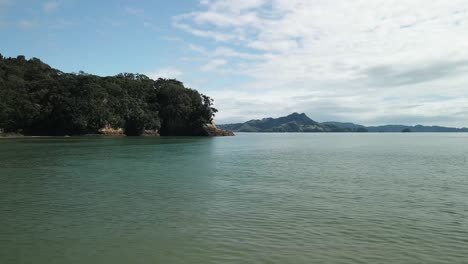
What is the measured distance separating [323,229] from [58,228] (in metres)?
9.53

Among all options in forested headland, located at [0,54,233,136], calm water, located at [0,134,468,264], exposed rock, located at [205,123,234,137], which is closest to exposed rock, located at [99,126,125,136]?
forested headland, located at [0,54,233,136]

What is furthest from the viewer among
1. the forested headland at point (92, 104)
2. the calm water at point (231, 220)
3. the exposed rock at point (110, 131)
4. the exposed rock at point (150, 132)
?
the exposed rock at point (150, 132)

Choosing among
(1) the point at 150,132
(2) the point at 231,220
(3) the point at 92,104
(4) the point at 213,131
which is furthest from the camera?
(4) the point at 213,131

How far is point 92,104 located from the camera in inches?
5226

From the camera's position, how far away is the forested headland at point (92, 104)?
393ft

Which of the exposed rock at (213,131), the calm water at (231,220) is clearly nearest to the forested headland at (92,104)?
the exposed rock at (213,131)

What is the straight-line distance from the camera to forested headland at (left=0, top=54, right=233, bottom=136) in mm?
119750

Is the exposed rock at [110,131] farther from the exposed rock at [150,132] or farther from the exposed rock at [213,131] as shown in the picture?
the exposed rock at [213,131]

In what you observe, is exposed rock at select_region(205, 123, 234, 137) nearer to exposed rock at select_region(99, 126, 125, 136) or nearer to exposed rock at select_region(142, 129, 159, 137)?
exposed rock at select_region(142, 129, 159, 137)

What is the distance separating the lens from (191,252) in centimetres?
1143

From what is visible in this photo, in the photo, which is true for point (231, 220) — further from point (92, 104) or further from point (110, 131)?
point (110, 131)

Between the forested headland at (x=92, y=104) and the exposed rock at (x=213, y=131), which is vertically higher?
the forested headland at (x=92, y=104)

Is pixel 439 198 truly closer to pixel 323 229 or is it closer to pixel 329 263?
pixel 323 229

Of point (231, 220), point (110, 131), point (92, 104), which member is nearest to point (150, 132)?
point (110, 131)
